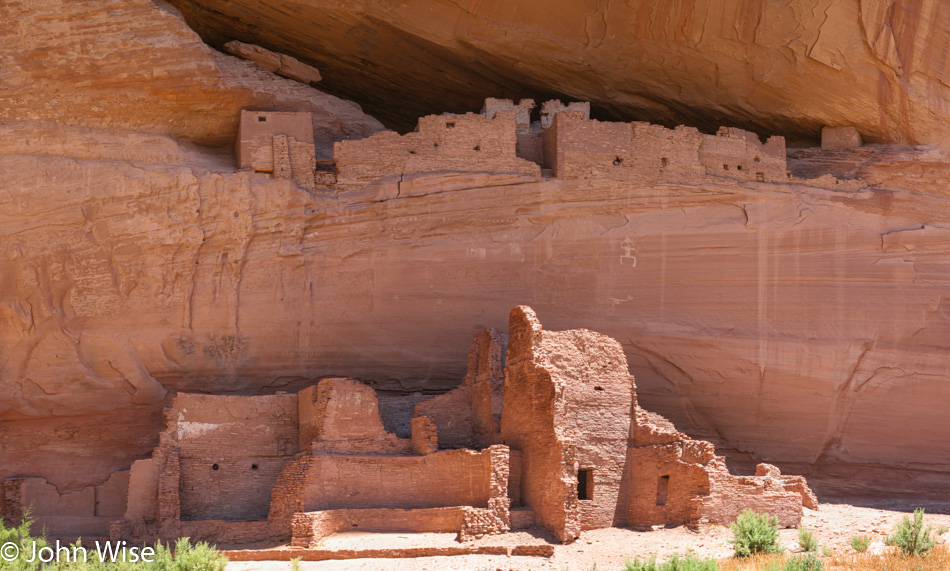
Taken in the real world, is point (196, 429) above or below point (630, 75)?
below

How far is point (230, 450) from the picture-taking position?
17.8 m

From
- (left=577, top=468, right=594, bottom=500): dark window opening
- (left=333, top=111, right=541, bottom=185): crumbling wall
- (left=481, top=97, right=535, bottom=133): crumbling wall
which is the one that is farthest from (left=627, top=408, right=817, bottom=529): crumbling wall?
(left=481, top=97, right=535, bottom=133): crumbling wall

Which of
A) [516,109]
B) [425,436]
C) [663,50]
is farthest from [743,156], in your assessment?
[425,436]

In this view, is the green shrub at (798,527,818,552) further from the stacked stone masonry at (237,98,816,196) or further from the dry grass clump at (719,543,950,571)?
the stacked stone masonry at (237,98,816,196)

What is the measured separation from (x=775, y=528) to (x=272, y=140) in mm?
9116

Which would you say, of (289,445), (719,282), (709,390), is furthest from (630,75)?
(289,445)

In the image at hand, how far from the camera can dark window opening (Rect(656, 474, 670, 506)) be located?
17016mm

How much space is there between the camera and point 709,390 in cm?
1980

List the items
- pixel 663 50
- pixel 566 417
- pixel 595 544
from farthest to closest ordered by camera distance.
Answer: pixel 663 50, pixel 566 417, pixel 595 544

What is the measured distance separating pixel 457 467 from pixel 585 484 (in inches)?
70.3

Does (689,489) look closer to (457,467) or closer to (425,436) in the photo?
(457,467)

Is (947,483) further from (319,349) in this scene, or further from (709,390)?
(319,349)

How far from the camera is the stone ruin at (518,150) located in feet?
63.6

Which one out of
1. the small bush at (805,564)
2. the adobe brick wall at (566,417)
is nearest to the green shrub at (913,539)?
the small bush at (805,564)
